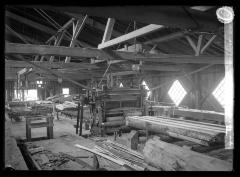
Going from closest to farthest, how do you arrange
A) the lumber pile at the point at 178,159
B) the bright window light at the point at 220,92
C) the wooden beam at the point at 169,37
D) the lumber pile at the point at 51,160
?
the lumber pile at the point at 178,159 → the lumber pile at the point at 51,160 → the wooden beam at the point at 169,37 → the bright window light at the point at 220,92

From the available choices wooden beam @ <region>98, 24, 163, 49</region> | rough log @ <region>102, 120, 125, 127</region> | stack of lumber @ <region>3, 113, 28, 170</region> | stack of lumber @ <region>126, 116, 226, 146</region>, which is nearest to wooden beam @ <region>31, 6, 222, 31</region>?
wooden beam @ <region>98, 24, 163, 49</region>

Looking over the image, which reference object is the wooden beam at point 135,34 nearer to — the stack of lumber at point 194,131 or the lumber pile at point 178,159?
the stack of lumber at point 194,131

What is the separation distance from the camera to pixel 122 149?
6.60m

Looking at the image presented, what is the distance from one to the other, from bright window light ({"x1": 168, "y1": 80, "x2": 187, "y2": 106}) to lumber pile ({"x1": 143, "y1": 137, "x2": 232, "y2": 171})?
10077mm

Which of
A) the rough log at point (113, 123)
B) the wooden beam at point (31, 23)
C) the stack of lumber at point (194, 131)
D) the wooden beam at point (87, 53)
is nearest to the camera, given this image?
the stack of lumber at point (194, 131)

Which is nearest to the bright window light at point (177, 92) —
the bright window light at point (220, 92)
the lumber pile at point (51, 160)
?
the bright window light at point (220, 92)

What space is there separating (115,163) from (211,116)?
3.98 metres

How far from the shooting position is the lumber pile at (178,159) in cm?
346

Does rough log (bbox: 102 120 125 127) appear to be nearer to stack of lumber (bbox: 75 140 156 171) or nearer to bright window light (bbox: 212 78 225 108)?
stack of lumber (bbox: 75 140 156 171)

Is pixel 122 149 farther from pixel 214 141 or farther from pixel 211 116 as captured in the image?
pixel 211 116

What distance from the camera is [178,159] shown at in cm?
399

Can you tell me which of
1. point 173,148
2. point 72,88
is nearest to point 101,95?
point 173,148

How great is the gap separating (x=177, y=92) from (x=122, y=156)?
9.61 metres

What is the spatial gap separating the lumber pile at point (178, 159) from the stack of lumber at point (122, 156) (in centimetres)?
52
